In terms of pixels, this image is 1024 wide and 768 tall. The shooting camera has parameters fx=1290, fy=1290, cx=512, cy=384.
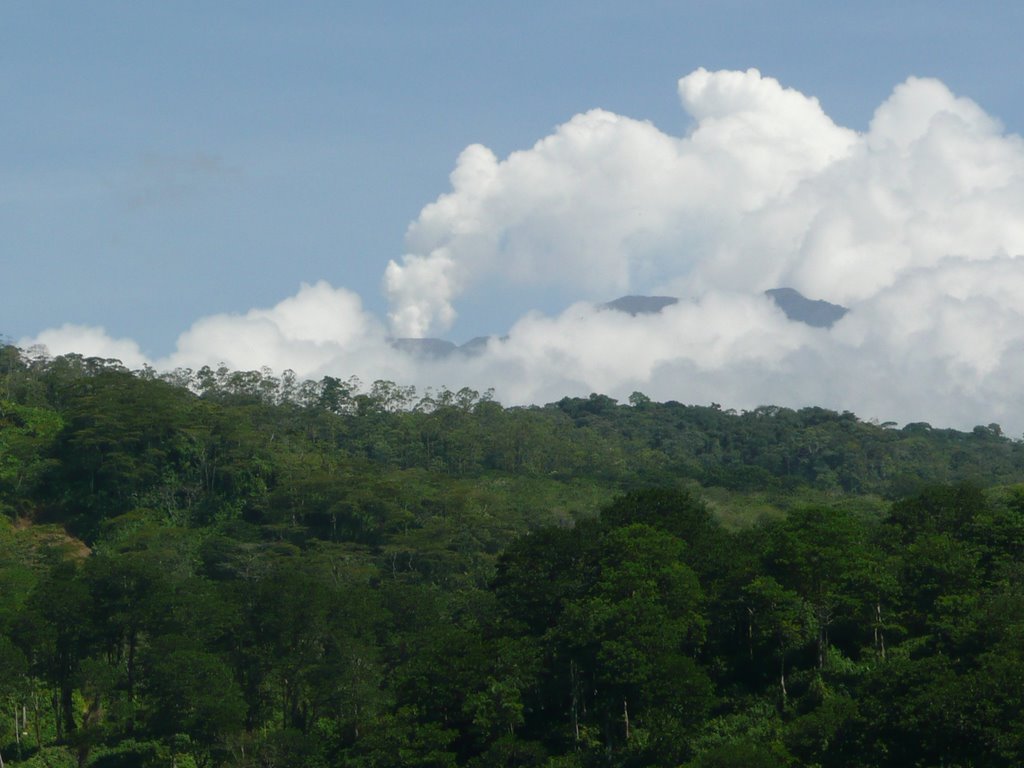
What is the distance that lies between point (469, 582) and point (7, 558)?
19082mm

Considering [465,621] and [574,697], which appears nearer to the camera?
[574,697]

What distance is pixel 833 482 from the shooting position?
289ft

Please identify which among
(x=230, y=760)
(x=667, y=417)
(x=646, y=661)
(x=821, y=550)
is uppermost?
(x=667, y=417)

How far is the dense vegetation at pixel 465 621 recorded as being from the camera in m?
30.5

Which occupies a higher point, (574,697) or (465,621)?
(465,621)

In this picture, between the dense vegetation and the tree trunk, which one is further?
the tree trunk

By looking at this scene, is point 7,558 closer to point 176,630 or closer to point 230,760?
point 176,630

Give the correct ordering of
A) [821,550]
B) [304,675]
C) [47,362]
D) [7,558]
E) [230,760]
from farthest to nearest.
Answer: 1. [47,362]
2. [7,558]
3. [304,675]
4. [230,760]
5. [821,550]

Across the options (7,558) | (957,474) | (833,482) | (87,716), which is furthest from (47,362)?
(957,474)

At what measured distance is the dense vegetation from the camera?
100 feet

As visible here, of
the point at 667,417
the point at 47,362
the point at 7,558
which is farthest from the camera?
the point at 667,417

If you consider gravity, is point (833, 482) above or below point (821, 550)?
above

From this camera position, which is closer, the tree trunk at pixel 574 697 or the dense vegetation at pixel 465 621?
the dense vegetation at pixel 465 621

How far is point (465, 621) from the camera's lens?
1695 inches
